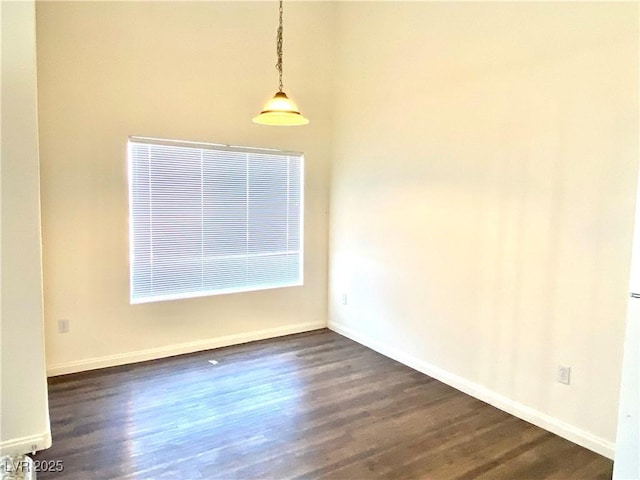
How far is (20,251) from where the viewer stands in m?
2.55

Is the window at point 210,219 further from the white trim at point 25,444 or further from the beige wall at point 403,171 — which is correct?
the white trim at point 25,444

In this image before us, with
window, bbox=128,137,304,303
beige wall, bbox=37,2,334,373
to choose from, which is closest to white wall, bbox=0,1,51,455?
beige wall, bbox=37,2,334,373

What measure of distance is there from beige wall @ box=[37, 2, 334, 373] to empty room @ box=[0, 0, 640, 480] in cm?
2

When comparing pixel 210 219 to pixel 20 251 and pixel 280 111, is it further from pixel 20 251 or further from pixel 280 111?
pixel 20 251

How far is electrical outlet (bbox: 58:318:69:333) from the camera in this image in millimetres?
3816

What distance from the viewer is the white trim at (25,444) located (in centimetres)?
261

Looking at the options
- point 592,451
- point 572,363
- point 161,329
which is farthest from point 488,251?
point 161,329

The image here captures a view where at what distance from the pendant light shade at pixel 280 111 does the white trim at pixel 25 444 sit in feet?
7.78

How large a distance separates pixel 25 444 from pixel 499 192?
344 centimetres

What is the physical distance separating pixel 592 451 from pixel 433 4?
3.46m

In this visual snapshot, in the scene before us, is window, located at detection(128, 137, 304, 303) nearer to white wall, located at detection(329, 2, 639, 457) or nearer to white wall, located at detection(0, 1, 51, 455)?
white wall, located at detection(329, 2, 639, 457)

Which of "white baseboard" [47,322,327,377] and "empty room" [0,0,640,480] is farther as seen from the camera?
"white baseboard" [47,322,327,377]

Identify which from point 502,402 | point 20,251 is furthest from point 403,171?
point 20,251

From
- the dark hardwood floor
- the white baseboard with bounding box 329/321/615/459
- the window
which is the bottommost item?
the dark hardwood floor
